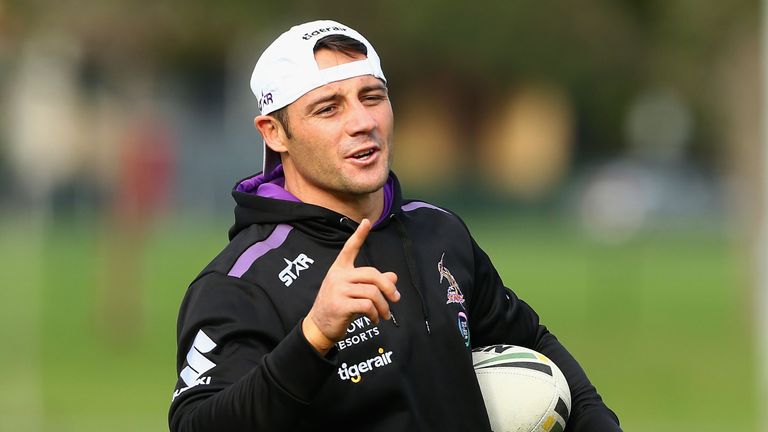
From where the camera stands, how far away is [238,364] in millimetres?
4430

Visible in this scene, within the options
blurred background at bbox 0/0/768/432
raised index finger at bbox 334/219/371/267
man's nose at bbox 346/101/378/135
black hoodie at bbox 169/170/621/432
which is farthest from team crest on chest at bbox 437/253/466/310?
blurred background at bbox 0/0/768/432

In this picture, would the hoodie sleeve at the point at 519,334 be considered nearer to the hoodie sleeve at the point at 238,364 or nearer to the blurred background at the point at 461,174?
the hoodie sleeve at the point at 238,364

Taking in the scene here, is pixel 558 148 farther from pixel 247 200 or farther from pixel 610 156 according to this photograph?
pixel 247 200

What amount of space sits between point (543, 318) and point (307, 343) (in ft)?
65.5

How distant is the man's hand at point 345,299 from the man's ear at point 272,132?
75 cm

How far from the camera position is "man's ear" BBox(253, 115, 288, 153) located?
488 centimetres

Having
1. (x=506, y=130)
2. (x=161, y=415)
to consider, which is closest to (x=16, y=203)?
(x=506, y=130)

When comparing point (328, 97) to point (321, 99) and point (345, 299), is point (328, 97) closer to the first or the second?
point (321, 99)

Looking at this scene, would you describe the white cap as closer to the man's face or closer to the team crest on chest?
the man's face

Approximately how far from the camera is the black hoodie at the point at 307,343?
4.23 meters

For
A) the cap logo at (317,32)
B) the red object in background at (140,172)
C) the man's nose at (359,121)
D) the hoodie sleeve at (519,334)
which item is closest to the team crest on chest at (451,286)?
the hoodie sleeve at (519,334)

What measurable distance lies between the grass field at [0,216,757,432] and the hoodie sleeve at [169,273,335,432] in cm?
978

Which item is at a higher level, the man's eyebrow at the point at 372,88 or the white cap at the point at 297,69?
the white cap at the point at 297,69

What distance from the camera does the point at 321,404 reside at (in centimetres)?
453
